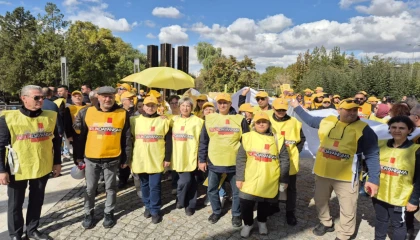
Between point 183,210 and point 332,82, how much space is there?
74.5 feet

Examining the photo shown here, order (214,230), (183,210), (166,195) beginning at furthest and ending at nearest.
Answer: (166,195), (183,210), (214,230)

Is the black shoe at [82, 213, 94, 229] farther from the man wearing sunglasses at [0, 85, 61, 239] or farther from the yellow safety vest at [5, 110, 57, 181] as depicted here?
the yellow safety vest at [5, 110, 57, 181]

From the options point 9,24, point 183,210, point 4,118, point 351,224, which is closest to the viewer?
point 4,118

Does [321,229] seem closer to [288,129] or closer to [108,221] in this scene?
[288,129]

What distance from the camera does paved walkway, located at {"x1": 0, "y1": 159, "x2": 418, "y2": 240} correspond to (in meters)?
4.07

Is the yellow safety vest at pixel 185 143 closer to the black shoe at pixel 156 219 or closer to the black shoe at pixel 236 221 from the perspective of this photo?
the black shoe at pixel 156 219

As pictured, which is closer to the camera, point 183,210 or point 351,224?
point 351,224

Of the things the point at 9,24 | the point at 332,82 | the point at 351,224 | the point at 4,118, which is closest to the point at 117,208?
the point at 4,118

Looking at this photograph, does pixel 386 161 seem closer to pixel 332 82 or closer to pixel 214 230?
pixel 214 230

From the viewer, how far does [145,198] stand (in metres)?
4.56

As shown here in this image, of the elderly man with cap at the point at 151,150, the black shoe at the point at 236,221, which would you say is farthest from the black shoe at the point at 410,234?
the elderly man with cap at the point at 151,150

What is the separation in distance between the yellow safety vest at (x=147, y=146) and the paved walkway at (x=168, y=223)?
2.74 feet

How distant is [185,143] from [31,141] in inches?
81.4

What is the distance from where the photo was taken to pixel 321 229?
421 cm
